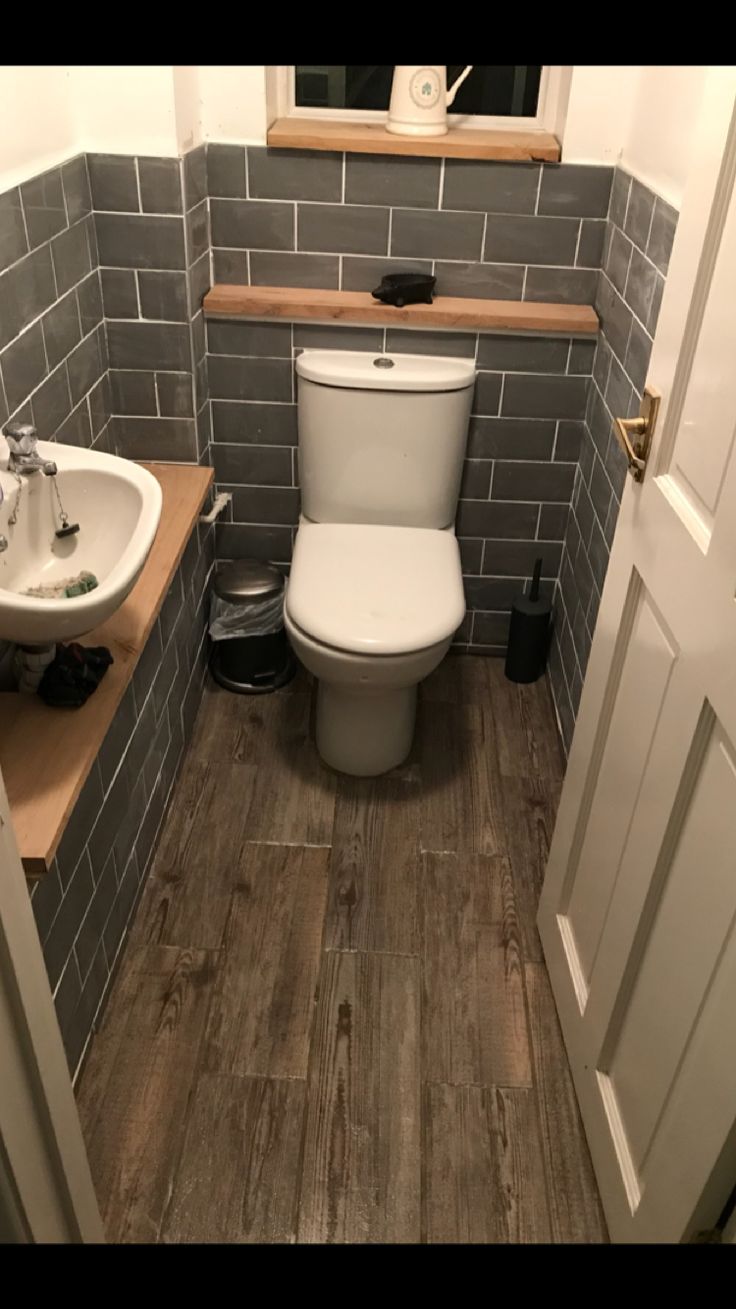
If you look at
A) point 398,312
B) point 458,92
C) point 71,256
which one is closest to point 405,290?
point 398,312

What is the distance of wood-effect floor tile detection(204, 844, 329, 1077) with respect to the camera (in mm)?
1623

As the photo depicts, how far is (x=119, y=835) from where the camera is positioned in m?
1.72

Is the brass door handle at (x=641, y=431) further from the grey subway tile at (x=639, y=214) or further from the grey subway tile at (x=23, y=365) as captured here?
the grey subway tile at (x=23, y=365)

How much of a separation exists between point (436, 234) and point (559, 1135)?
183cm

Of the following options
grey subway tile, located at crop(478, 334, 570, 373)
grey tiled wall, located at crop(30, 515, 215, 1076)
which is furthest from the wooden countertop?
grey subway tile, located at crop(478, 334, 570, 373)

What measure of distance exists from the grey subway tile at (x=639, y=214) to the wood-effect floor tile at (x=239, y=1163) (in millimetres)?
1656

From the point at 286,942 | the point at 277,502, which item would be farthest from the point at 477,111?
the point at 286,942

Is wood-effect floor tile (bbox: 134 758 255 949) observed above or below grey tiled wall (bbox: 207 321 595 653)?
below

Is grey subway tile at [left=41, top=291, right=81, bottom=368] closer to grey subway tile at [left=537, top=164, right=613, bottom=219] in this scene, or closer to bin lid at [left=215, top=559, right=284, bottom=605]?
bin lid at [left=215, top=559, right=284, bottom=605]

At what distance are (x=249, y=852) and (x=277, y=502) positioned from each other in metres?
0.91

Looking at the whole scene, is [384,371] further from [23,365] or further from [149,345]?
[23,365]
